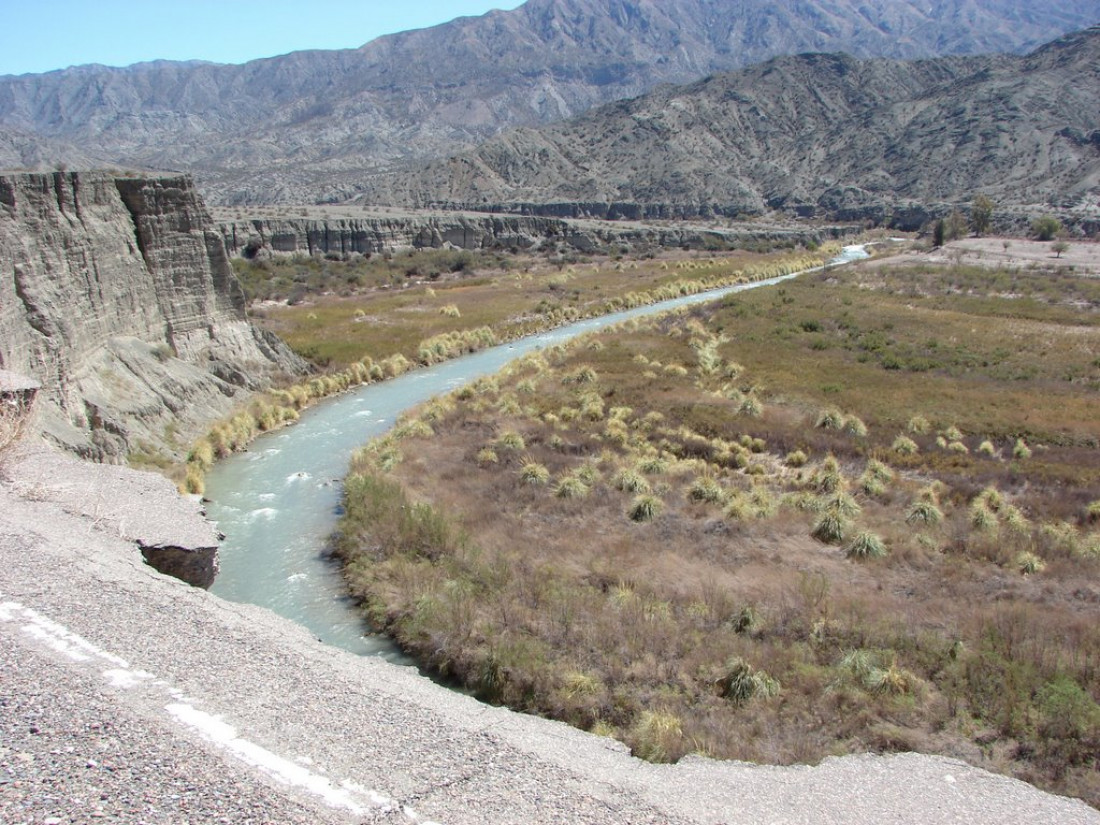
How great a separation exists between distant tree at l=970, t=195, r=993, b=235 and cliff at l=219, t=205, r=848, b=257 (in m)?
18.1

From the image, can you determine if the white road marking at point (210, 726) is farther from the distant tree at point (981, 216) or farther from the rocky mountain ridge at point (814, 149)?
the rocky mountain ridge at point (814, 149)

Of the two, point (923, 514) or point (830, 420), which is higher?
point (830, 420)

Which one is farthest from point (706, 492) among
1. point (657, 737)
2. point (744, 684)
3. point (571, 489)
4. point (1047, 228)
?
point (1047, 228)

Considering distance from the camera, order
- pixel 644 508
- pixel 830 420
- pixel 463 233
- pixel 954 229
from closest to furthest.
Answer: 1. pixel 644 508
2. pixel 830 420
3. pixel 954 229
4. pixel 463 233

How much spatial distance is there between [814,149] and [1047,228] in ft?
234

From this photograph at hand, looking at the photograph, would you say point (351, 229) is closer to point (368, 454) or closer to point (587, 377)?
point (587, 377)

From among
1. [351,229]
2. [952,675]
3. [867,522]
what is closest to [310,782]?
[952,675]

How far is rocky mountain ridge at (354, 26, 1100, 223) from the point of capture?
127875 millimetres

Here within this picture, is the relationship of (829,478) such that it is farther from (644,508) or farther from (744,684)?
(744,684)

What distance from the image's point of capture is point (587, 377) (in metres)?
36.1

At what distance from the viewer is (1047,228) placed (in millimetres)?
91250

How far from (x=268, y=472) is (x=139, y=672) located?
1768 centimetres

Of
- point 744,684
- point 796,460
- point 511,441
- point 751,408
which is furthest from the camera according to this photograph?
point 751,408

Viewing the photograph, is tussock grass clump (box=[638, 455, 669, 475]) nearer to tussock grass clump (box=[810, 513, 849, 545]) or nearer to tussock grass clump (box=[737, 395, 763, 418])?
tussock grass clump (box=[810, 513, 849, 545])
